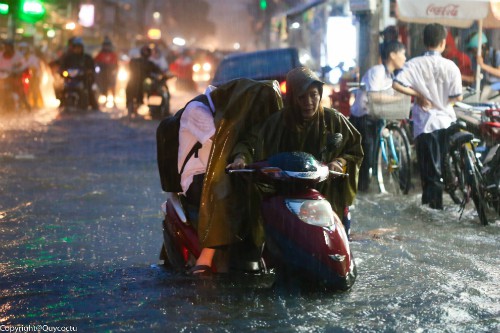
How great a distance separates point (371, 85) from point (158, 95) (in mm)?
13624

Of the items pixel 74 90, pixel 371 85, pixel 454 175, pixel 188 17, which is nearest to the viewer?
pixel 454 175

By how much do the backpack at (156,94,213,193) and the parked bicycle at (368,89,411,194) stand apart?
5.15 meters

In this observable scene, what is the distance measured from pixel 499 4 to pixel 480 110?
12.5ft

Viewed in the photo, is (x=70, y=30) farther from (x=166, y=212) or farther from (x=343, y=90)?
(x=166, y=212)

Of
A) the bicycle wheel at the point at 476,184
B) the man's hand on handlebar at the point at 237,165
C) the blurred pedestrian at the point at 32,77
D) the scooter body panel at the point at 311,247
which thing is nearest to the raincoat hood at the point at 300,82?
the man's hand on handlebar at the point at 237,165

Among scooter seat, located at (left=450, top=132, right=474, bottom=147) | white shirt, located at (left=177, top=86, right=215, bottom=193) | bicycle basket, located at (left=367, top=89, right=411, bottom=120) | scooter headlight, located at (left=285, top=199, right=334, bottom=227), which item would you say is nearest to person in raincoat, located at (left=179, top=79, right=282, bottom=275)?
white shirt, located at (left=177, top=86, right=215, bottom=193)

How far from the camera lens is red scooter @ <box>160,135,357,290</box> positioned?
5.54 metres

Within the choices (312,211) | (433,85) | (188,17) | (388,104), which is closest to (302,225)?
(312,211)

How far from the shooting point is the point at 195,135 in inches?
250

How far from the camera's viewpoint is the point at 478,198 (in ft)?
29.7

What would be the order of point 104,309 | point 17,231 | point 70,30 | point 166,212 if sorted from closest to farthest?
point 104,309 < point 166,212 < point 17,231 < point 70,30

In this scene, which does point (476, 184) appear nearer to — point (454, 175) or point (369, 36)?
point (454, 175)

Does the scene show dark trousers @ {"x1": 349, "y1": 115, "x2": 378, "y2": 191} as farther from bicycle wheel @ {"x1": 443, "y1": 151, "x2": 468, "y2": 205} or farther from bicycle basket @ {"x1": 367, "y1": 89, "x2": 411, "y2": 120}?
bicycle wheel @ {"x1": 443, "y1": 151, "x2": 468, "y2": 205}

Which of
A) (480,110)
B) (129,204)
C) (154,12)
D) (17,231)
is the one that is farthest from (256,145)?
(154,12)
